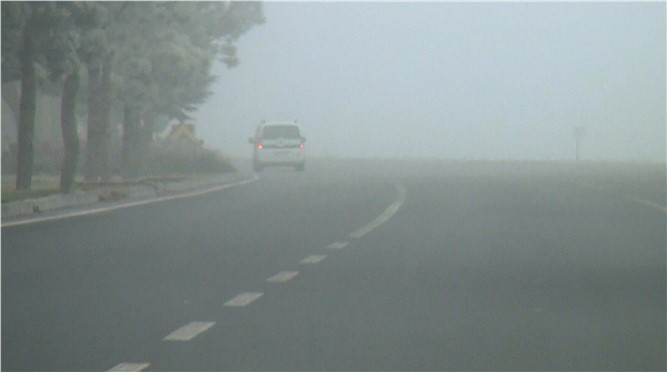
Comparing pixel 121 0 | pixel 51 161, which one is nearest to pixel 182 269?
pixel 121 0

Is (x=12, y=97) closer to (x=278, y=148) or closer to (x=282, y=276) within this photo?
(x=278, y=148)

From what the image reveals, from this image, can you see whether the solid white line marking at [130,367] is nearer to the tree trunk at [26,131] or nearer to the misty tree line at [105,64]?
the misty tree line at [105,64]

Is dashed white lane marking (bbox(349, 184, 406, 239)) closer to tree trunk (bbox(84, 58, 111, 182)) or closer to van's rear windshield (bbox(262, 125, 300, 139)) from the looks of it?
tree trunk (bbox(84, 58, 111, 182))

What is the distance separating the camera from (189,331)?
10602 millimetres

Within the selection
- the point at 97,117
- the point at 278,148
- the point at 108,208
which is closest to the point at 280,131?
the point at 278,148

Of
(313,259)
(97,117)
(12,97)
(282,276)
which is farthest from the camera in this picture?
(12,97)

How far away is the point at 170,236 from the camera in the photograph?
66.3 feet

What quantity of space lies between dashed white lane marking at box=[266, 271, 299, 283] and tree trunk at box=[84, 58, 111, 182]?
24.0 m

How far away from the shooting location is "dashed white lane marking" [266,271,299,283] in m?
14.1

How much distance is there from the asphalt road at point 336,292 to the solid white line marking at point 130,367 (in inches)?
1.5

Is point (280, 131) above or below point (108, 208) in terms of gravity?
above

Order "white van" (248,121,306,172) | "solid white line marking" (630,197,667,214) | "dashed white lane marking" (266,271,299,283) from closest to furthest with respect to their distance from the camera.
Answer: "dashed white lane marking" (266,271,299,283)
"solid white line marking" (630,197,667,214)
"white van" (248,121,306,172)

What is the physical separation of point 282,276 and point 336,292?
1473 millimetres

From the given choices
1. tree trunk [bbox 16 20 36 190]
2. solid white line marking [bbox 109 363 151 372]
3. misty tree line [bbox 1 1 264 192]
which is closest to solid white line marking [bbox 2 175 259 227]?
misty tree line [bbox 1 1 264 192]
